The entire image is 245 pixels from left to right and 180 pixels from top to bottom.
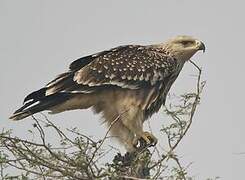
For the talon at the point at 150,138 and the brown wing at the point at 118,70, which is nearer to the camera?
the talon at the point at 150,138

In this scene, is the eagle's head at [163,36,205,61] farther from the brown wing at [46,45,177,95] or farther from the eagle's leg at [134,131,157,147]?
the eagle's leg at [134,131,157,147]

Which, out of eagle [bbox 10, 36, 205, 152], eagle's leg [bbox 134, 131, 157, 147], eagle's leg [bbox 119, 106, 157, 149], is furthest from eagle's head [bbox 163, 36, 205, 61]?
eagle's leg [bbox 134, 131, 157, 147]

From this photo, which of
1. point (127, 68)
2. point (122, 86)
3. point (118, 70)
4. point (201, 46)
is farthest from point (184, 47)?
point (122, 86)

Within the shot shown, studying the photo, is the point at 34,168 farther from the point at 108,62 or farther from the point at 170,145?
the point at 108,62

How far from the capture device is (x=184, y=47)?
24.4ft

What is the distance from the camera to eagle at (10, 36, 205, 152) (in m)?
6.60

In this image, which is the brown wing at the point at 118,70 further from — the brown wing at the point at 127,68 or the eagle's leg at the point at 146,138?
the eagle's leg at the point at 146,138

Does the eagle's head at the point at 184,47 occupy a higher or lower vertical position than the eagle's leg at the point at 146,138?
higher

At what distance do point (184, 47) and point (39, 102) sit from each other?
6.37 ft

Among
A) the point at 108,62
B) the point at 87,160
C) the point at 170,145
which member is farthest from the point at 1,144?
the point at 108,62

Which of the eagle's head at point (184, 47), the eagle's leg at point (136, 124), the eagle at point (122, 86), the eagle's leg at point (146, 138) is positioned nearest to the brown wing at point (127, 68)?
the eagle at point (122, 86)

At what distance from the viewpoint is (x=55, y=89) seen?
6.58 metres

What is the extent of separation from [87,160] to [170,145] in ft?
2.54

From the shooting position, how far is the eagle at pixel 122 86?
6.60 meters
